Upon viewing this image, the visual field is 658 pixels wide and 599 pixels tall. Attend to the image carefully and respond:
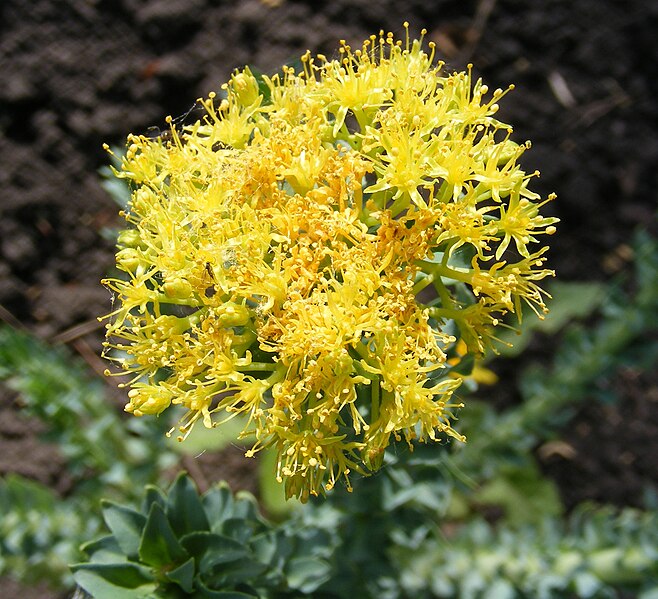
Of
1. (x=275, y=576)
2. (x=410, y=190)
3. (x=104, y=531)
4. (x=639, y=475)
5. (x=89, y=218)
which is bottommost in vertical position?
(x=639, y=475)

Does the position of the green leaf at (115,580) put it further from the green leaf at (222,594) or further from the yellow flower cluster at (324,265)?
the yellow flower cluster at (324,265)

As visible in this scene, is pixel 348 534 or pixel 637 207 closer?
pixel 348 534

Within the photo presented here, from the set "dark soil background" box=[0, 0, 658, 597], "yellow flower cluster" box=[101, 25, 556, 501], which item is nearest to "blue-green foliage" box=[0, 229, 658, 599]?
"yellow flower cluster" box=[101, 25, 556, 501]

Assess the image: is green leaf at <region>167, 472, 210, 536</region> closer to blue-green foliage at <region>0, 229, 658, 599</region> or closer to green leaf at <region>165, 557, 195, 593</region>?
blue-green foliage at <region>0, 229, 658, 599</region>

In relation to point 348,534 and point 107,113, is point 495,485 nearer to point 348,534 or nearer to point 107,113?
point 348,534

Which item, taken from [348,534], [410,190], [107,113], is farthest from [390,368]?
[107,113]

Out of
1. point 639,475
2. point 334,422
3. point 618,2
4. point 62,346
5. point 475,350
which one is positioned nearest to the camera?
point 334,422
